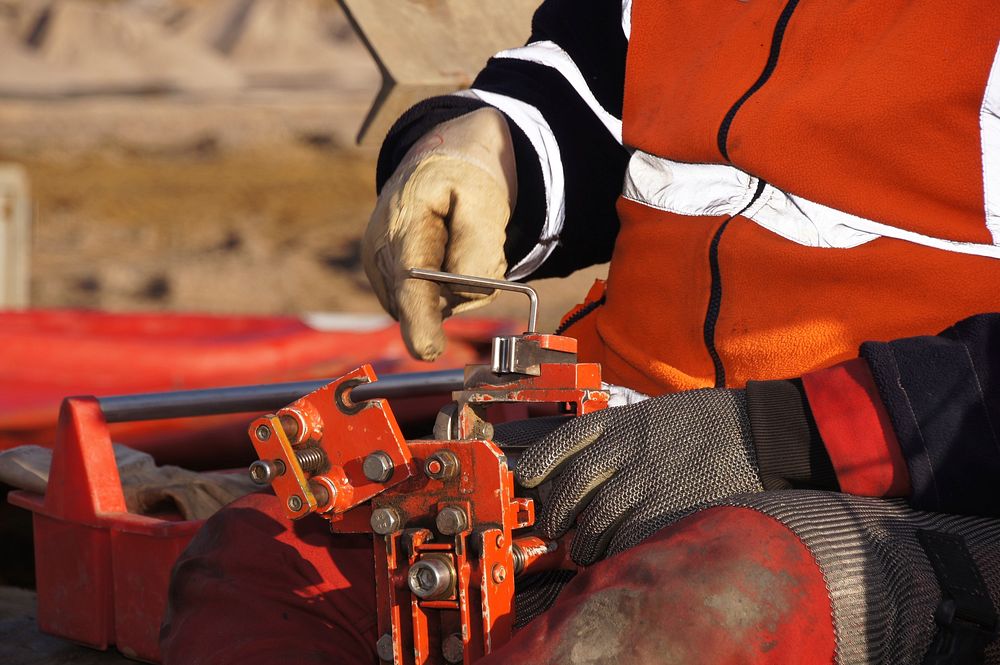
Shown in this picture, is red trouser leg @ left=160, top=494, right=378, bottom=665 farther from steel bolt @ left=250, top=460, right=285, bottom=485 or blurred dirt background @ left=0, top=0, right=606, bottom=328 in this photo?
blurred dirt background @ left=0, top=0, right=606, bottom=328

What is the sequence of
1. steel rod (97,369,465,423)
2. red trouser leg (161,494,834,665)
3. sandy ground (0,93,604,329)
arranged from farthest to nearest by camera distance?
sandy ground (0,93,604,329), steel rod (97,369,465,423), red trouser leg (161,494,834,665)

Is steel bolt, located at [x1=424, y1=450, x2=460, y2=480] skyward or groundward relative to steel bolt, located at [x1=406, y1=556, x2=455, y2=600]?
skyward

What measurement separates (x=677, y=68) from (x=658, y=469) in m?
0.54

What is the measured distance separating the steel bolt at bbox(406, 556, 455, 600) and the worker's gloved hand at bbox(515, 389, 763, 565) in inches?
5.2

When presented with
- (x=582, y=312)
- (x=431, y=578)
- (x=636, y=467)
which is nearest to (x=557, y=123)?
(x=582, y=312)

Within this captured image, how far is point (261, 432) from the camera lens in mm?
983

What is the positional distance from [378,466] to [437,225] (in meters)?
0.44

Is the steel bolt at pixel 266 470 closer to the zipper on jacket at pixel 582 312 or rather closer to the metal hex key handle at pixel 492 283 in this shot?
the metal hex key handle at pixel 492 283

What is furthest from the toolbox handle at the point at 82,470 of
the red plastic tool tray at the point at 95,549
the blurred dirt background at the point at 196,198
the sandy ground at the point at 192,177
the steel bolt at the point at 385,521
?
the sandy ground at the point at 192,177

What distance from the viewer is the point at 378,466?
3.10 feet

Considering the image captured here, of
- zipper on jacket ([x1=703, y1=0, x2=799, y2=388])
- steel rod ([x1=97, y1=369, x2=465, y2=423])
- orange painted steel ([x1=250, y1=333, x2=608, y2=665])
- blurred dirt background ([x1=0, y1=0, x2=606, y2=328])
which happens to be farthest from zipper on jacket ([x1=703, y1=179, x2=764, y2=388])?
blurred dirt background ([x1=0, y1=0, x2=606, y2=328])

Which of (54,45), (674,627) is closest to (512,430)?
(674,627)

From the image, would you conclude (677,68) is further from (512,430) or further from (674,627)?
(674,627)

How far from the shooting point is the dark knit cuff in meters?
1.00
